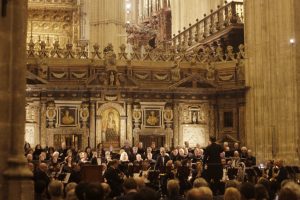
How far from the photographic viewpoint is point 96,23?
97.9 ft

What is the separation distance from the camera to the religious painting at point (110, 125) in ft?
68.3

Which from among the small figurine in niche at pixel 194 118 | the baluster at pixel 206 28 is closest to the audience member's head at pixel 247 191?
the small figurine in niche at pixel 194 118

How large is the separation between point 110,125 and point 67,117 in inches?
64.3

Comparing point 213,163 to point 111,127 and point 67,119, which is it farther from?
point 67,119

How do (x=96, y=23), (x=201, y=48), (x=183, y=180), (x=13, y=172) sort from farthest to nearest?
(x=96, y=23) < (x=201, y=48) < (x=183, y=180) < (x=13, y=172)

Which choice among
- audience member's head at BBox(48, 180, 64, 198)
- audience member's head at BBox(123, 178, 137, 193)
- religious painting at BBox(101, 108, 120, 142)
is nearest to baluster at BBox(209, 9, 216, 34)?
religious painting at BBox(101, 108, 120, 142)

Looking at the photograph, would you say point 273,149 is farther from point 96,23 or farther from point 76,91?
point 96,23

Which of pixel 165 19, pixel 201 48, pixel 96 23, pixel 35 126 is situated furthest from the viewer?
pixel 165 19

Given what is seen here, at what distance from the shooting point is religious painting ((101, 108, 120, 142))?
68.3 ft

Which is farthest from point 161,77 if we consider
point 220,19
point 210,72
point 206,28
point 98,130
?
point 206,28

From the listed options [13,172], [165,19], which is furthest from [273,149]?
[165,19]

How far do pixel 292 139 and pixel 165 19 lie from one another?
A: 64.0 feet

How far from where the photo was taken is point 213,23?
84.3 ft

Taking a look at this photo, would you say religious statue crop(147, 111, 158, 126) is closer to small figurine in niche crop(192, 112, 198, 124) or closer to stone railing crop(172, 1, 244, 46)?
small figurine in niche crop(192, 112, 198, 124)
